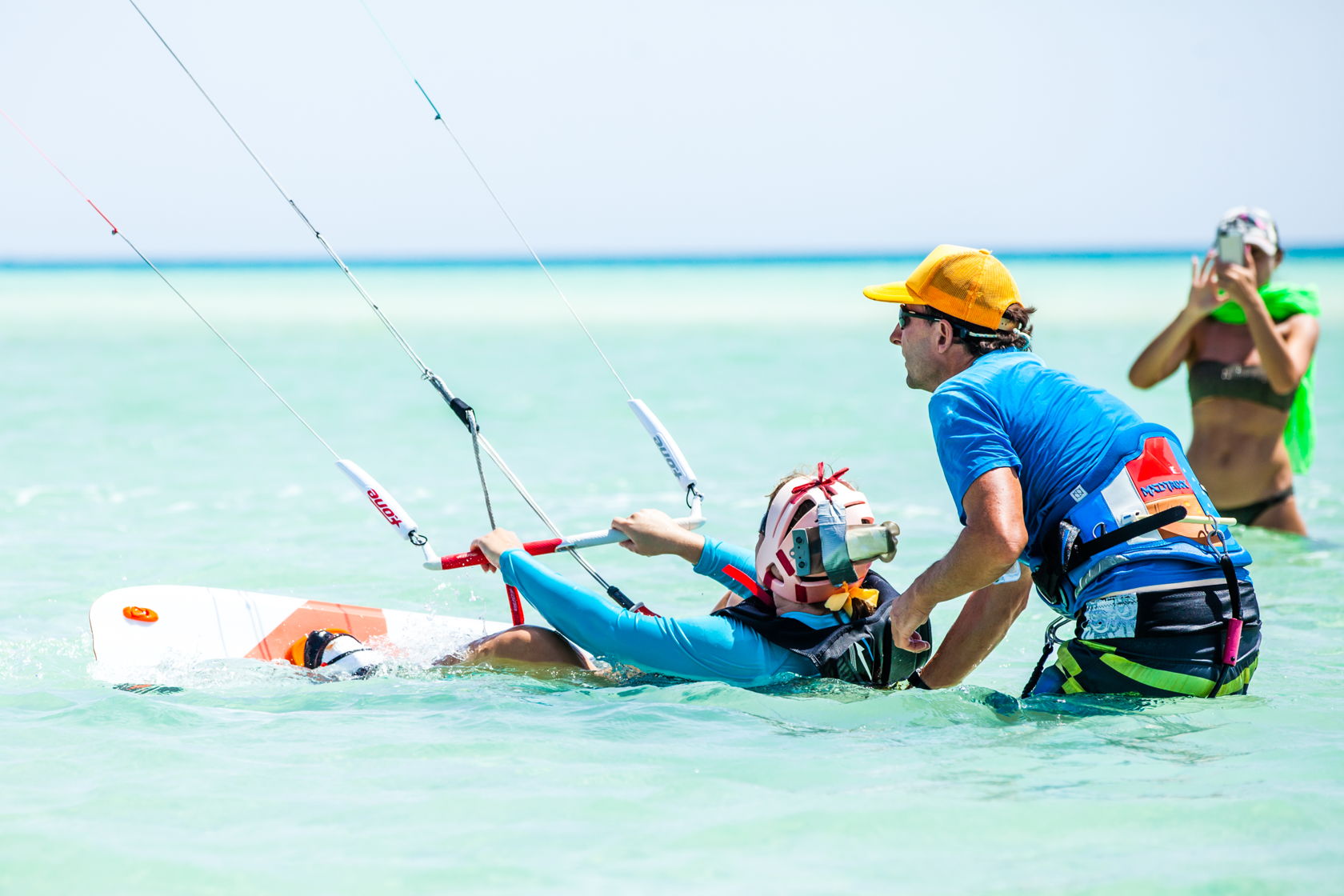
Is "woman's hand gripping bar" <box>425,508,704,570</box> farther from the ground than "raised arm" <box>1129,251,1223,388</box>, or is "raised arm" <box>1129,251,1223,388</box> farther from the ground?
"raised arm" <box>1129,251,1223,388</box>

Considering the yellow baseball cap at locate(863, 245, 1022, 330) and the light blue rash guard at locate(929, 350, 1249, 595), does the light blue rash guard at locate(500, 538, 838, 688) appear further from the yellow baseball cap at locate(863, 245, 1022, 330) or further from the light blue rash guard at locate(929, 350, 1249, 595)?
the yellow baseball cap at locate(863, 245, 1022, 330)

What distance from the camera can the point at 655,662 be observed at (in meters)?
4.40

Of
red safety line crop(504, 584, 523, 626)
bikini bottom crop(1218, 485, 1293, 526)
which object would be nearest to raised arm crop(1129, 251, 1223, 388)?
bikini bottom crop(1218, 485, 1293, 526)

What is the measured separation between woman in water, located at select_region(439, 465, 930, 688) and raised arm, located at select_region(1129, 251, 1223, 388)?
346cm

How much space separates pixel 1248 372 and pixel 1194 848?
17.1ft

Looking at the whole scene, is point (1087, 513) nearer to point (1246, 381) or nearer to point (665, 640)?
point (665, 640)

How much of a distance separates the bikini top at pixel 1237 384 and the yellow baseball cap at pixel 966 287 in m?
4.18

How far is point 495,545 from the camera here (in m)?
4.75

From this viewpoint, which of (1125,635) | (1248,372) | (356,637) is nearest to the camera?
(1125,635)

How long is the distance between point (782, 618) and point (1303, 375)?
457 cm

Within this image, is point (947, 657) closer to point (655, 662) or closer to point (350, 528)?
point (655, 662)

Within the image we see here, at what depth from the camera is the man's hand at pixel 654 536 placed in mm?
4719

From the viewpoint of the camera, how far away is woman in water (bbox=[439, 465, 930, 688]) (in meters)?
4.34

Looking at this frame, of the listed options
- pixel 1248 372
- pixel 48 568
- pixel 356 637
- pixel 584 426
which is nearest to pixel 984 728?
pixel 356 637
